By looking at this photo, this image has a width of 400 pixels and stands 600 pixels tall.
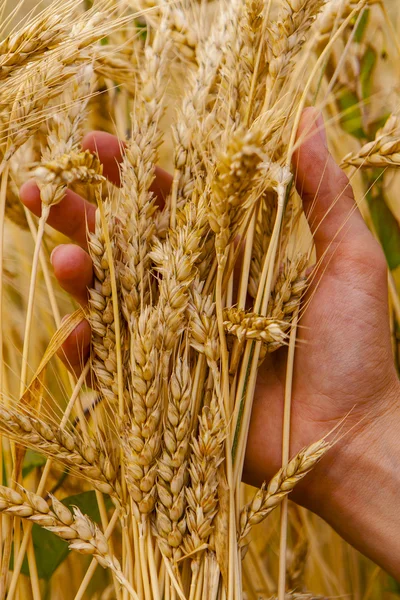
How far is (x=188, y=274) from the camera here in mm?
704

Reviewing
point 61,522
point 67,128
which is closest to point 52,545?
point 61,522

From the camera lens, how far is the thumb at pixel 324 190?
891 mm

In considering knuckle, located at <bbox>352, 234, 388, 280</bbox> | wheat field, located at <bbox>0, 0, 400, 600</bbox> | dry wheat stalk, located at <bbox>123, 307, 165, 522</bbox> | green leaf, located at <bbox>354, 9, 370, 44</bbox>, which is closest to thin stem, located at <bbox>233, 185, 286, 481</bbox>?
wheat field, located at <bbox>0, 0, 400, 600</bbox>

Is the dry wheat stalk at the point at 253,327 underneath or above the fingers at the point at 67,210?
underneath

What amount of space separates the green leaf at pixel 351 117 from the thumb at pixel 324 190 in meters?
0.30

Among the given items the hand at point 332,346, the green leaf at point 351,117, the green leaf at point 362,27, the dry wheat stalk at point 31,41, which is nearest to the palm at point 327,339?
the hand at point 332,346

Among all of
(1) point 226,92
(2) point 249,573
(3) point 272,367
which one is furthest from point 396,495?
(1) point 226,92

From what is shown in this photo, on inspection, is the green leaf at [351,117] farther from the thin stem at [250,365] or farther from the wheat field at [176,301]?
the thin stem at [250,365]

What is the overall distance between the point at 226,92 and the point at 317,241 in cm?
29

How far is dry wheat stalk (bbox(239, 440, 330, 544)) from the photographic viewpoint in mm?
722

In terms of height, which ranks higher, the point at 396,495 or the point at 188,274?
the point at 188,274

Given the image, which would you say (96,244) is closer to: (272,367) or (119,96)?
(272,367)

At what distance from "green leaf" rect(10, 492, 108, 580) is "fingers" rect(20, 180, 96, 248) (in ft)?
1.43

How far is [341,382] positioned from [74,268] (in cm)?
43
